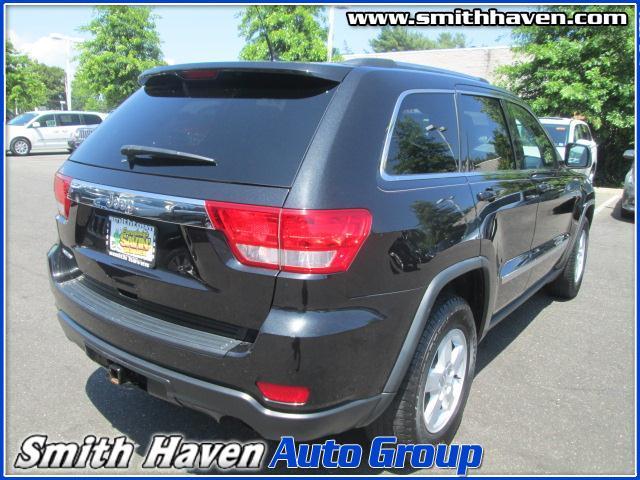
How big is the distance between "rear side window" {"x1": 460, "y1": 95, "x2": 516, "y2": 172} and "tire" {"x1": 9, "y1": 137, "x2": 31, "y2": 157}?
21.0m

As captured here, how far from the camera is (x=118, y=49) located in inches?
899

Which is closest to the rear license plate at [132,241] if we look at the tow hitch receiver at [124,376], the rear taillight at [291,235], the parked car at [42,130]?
the rear taillight at [291,235]

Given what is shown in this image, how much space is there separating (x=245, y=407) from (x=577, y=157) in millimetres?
3758

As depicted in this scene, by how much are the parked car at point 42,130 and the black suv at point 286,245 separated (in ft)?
66.7

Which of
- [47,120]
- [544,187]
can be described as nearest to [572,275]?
[544,187]

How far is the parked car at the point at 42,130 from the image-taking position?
19859 mm

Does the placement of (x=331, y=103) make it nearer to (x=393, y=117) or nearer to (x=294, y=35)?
(x=393, y=117)

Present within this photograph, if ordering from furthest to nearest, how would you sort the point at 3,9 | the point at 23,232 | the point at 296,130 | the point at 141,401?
1. the point at 23,232
2. the point at 3,9
3. the point at 141,401
4. the point at 296,130

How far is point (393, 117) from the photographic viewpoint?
226 centimetres

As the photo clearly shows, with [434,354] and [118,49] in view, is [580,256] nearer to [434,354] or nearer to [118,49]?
[434,354]

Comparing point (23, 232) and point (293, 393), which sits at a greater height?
point (293, 393)

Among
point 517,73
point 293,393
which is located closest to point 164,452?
point 293,393

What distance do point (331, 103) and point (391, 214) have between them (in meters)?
0.52

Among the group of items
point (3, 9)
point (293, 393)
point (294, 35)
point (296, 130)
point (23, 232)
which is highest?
point (294, 35)
